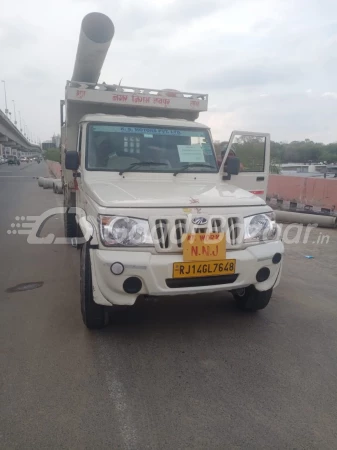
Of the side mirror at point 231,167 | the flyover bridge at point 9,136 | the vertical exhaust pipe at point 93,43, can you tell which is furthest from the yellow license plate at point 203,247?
the flyover bridge at point 9,136

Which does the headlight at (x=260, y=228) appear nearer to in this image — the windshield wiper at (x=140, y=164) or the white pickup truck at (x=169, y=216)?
the white pickup truck at (x=169, y=216)

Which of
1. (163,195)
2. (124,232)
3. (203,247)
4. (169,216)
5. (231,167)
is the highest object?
(231,167)

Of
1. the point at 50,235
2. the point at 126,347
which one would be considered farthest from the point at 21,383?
the point at 50,235

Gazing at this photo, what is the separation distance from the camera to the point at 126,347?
141 inches

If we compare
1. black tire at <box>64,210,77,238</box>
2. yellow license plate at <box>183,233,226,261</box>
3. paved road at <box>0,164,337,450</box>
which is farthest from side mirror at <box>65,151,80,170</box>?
black tire at <box>64,210,77,238</box>

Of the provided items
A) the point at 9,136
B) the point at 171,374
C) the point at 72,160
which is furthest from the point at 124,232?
the point at 9,136

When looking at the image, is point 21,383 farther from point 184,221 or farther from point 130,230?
point 184,221

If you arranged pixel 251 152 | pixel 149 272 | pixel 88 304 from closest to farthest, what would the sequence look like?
1. pixel 149 272
2. pixel 88 304
3. pixel 251 152

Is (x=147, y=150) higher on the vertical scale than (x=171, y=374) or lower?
higher

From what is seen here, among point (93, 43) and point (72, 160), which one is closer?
point (72, 160)

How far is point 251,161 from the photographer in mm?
5398

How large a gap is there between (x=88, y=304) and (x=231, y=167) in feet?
8.27

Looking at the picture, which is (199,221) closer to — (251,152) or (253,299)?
(253,299)

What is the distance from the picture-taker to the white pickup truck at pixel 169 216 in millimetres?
3414
